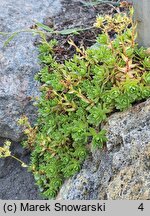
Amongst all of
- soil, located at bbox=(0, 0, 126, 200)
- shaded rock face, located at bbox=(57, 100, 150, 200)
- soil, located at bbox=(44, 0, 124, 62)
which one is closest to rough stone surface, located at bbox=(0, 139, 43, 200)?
soil, located at bbox=(0, 0, 126, 200)

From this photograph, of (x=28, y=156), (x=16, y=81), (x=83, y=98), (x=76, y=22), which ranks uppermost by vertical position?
(x=76, y=22)

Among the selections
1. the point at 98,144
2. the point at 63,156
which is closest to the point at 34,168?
the point at 63,156

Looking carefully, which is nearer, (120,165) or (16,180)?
(120,165)

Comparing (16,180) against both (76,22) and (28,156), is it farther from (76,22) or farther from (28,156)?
(76,22)

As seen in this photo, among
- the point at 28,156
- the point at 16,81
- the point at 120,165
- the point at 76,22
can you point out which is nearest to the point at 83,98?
the point at 120,165

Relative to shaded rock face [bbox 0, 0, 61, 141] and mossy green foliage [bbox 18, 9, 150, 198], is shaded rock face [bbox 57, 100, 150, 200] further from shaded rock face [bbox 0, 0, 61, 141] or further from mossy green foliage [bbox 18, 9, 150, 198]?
shaded rock face [bbox 0, 0, 61, 141]

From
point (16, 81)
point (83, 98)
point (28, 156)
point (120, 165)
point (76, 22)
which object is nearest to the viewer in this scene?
point (120, 165)

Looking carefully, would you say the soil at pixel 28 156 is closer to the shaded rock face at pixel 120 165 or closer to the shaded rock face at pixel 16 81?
the shaded rock face at pixel 16 81
